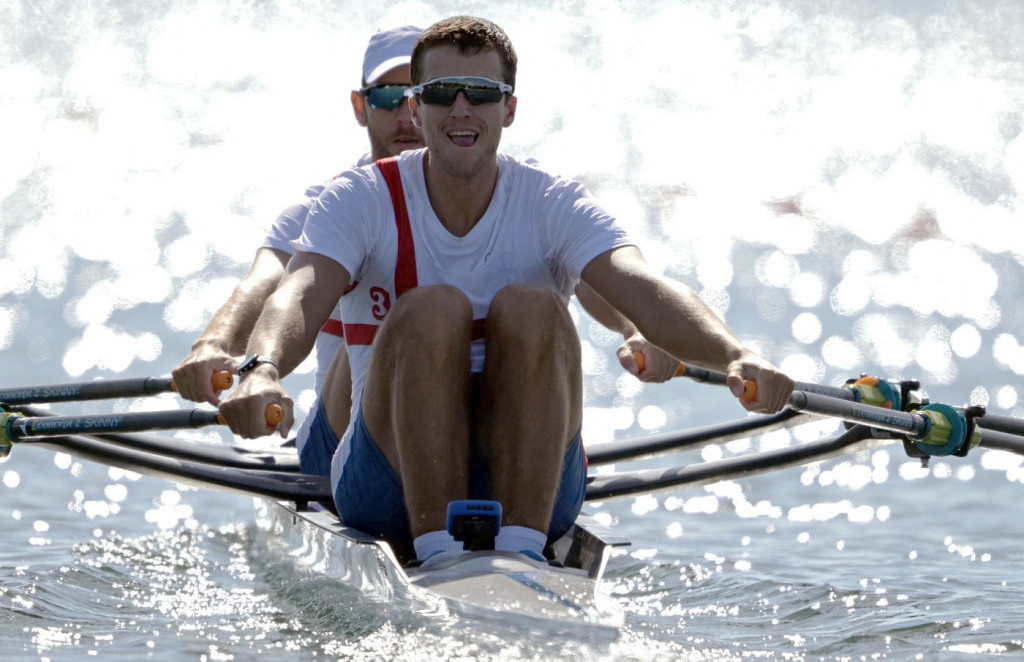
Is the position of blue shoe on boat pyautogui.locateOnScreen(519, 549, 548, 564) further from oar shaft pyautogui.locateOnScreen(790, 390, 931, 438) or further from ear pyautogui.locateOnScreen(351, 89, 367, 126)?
ear pyautogui.locateOnScreen(351, 89, 367, 126)

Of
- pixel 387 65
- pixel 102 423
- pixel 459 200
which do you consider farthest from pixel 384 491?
pixel 387 65

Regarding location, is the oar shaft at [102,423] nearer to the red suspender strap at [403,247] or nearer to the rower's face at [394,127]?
the red suspender strap at [403,247]

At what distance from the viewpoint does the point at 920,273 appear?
13.7 metres

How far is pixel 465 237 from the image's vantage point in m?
4.26

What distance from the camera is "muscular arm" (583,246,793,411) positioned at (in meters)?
3.72

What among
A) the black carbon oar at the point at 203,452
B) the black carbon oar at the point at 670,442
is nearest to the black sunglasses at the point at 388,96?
the black carbon oar at the point at 203,452

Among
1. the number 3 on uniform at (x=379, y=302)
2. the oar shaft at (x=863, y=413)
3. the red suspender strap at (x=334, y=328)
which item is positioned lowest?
the oar shaft at (x=863, y=413)

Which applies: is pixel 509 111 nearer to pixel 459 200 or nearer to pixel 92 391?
pixel 459 200

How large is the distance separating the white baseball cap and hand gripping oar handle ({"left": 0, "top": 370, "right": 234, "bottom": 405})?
5.71 ft

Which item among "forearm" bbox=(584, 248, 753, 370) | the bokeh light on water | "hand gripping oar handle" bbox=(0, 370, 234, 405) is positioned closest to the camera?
"forearm" bbox=(584, 248, 753, 370)

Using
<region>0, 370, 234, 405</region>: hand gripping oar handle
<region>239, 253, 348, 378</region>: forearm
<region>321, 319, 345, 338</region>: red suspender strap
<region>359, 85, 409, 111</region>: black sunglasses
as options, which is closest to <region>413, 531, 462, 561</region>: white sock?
<region>239, 253, 348, 378</region>: forearm

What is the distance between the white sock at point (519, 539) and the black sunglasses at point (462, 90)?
1.21m

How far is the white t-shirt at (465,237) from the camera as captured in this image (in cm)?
420

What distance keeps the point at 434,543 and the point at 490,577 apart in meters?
0.32
